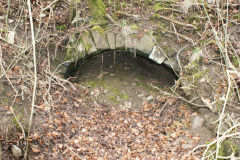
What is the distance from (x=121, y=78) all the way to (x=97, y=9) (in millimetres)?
1923

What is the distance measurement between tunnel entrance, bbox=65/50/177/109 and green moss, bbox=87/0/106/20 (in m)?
0.86

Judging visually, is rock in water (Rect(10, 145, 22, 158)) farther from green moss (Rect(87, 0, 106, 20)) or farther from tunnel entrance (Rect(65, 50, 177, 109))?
green moss (Rect(87, 0, 106, 20))

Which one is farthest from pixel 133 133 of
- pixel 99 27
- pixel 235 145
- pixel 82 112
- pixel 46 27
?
pixel 46 27

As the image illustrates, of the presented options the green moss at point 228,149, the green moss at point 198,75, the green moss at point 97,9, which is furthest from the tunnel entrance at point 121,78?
the green moss at point 228,149

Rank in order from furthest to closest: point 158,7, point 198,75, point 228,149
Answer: point 158,7 → point 198,75 → point 228,149

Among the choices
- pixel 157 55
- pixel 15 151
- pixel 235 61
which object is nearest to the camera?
pixel 15 151

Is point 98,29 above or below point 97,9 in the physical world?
below

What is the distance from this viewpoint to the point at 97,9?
4.90 meters

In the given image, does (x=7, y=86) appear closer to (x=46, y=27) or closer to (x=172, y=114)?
(x=46, y=27)

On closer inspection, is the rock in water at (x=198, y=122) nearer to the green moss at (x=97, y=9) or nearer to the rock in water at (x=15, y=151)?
the green moss at (x=97, y=9)

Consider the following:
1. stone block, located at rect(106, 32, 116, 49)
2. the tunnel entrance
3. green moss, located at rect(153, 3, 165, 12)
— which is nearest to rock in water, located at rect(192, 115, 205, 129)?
the tunnel entrance

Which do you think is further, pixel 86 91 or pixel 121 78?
pixel 121 78

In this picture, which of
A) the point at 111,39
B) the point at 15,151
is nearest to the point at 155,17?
the point at 111,39

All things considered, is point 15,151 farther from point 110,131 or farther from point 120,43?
point 120,43
